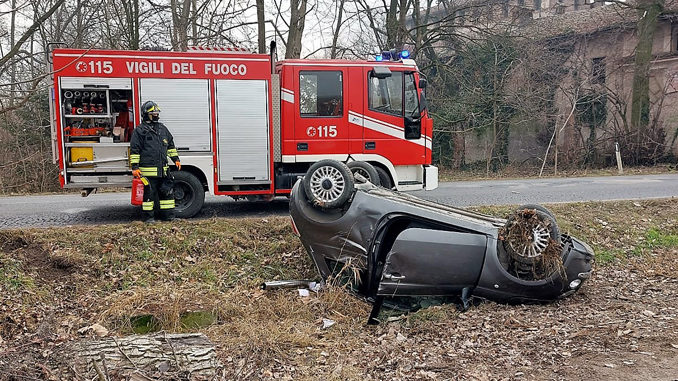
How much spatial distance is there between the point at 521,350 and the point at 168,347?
312 cm

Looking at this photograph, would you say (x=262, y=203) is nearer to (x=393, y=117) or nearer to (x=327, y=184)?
(x=393, y=117)

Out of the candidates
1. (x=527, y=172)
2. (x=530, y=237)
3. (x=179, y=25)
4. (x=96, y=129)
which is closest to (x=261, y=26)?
(x=179, y=25)

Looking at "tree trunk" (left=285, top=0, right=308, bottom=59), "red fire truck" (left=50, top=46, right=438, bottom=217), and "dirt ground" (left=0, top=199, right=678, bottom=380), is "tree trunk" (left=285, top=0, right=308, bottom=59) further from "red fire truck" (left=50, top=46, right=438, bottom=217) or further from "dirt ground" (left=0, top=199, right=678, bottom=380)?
"dirt ground" (left=0, top=199, right=678, bottom=380)

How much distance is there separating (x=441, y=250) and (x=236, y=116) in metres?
4.54

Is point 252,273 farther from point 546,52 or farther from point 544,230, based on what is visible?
point 546,52

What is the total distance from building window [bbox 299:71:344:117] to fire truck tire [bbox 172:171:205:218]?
2116 millimetres

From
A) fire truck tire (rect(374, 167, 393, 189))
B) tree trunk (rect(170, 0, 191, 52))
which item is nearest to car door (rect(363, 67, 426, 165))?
fire truck tire (rect(374, 167, 393, 189))

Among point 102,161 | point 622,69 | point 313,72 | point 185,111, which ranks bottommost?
point 102,161

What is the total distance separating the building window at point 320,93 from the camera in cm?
955

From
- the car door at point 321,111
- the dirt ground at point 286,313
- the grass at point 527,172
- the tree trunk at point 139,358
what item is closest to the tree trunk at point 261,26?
the grass at point 527,172

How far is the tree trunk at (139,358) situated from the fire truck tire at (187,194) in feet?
13.7

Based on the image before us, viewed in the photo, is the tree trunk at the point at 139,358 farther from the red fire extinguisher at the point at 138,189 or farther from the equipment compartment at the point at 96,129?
the equipment compartment at the point at 96,129

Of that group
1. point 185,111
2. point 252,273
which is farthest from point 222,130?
point 252,273

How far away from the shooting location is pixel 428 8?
24594 millimetres
